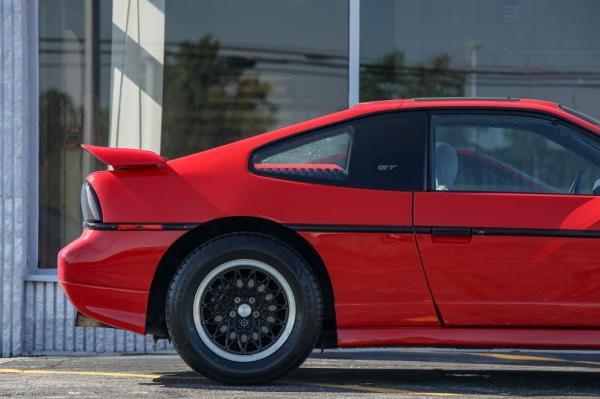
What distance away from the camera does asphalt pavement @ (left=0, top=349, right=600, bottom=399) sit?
569 cm

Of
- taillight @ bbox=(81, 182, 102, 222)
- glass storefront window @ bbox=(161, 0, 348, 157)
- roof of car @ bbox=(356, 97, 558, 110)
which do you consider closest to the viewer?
taillight @ bbox=(81, 182, 102, 222)

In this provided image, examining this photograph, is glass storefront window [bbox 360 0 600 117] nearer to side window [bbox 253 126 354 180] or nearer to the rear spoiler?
side window [bbox 253 126 354 180]

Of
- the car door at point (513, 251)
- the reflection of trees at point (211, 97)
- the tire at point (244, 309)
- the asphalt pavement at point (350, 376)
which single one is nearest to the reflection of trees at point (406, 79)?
the reflection of trees at point (211, 97)

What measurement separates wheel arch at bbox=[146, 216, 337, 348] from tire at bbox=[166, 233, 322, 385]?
8cm

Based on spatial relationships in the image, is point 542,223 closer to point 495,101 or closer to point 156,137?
point 495,101

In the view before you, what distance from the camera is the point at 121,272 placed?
5.89 metres

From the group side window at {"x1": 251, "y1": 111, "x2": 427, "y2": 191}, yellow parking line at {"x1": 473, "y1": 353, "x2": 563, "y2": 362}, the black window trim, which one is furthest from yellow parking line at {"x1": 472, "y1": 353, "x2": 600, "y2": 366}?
side window at {"x1": 251, "y1": 111, "x2": 427, "y2": 191}

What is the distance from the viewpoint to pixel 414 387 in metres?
5.92

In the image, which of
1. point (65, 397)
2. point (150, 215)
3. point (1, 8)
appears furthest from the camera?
point (1, 8)

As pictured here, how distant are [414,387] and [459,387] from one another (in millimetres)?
234

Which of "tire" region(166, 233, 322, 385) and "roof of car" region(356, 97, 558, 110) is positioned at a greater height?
"roof of car" region(356, 97, 558, 110)

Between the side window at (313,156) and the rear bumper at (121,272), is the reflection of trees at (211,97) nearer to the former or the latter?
the side window at (313,156)

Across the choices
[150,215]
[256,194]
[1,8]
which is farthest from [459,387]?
[1,8]

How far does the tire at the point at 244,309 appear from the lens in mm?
5824
